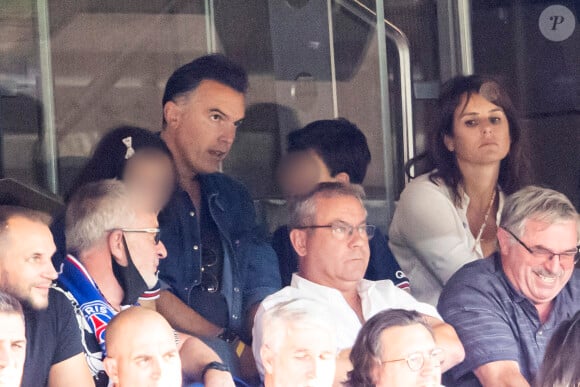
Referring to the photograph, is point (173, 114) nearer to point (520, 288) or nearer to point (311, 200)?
point (311, 200)

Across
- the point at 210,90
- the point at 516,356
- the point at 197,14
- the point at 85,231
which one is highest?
the point at 197,14

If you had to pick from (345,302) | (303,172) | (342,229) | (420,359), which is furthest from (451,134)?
(420,359)

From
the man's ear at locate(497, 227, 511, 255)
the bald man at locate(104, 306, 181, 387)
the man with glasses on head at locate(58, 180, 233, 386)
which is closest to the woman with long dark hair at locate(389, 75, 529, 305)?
the man's ear at locate(497, 227, 511, 255)

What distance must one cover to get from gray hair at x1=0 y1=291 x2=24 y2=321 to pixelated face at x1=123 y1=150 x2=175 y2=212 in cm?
61

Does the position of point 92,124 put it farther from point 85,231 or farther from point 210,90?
point 85,231

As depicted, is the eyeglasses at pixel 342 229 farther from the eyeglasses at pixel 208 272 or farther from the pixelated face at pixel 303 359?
the pixelated face at pixel 303 359

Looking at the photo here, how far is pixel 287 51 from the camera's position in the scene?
5.42 meters

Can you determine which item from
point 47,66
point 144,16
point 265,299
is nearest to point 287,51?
point 144,16

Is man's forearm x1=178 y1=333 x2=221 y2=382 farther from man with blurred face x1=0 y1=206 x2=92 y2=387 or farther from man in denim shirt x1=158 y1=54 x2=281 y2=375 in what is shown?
man with blurred face x1=0 y1=206 x2=92 y2=387

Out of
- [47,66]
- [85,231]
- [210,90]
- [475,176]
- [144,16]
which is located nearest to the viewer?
[85,231]

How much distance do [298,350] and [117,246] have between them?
1.90ft

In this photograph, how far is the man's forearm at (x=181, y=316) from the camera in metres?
3.88

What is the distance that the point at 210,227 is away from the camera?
4098mm

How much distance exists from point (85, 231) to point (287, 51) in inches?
83.5
